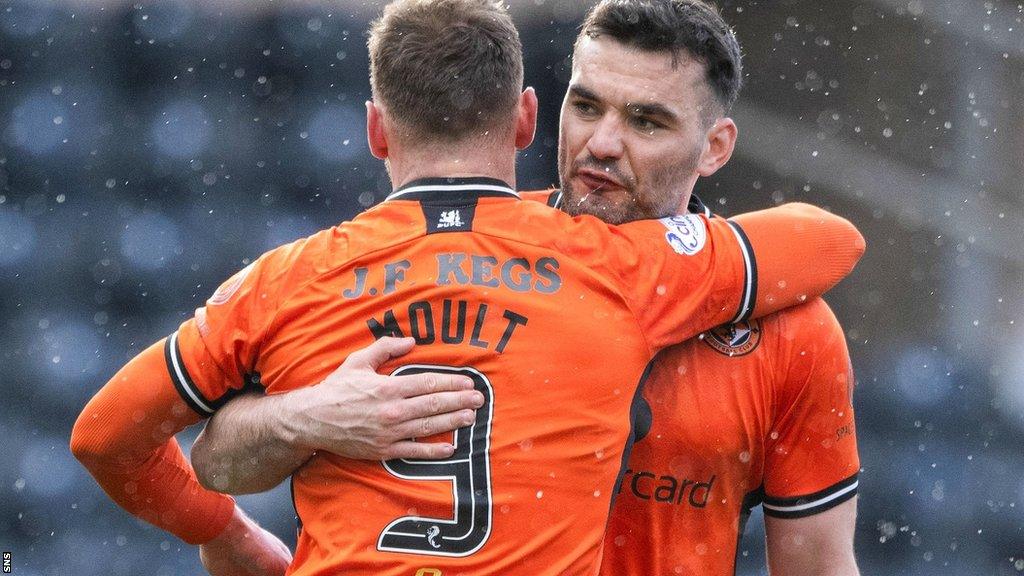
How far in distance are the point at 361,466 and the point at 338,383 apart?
161mm

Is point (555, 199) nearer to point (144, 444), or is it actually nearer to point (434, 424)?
point (434, 424)

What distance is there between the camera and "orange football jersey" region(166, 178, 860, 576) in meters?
2.21

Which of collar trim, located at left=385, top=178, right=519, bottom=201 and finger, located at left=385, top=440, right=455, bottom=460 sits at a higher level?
collar trim, located at left=385, top=178, right=519, bottom=201

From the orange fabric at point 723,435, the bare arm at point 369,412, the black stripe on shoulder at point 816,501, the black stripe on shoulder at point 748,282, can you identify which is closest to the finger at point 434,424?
the bare arm at point 369,412

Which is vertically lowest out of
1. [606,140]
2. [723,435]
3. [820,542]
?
[820,542]

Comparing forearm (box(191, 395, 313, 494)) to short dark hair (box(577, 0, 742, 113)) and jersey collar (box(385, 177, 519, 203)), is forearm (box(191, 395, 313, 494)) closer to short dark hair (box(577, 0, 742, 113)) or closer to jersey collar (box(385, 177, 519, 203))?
jersey collar (box(385, 177, 519, 203))

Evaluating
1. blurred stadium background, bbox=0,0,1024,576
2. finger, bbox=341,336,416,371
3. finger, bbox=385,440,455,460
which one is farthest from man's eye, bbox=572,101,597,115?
blurred stadium background, bbox=0,0,1024,576

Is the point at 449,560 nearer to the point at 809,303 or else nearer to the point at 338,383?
the point at 338,383

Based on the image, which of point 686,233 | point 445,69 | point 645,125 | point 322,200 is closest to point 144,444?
point 445,69

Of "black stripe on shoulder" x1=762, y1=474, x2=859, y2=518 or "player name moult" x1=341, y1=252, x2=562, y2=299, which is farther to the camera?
"black stripe on shoulder" x1=762, y1=474, x2=859, y2=518

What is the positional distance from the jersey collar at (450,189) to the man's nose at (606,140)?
1.38 feet

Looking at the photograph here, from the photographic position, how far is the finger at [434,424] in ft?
7.29

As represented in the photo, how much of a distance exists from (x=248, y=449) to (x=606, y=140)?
3.33 feet

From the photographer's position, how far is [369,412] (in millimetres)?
2254
